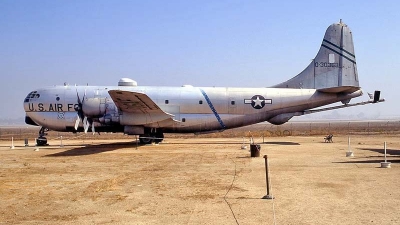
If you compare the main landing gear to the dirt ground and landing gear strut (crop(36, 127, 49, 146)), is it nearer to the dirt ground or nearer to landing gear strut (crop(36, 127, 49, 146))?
landing gear strut (crop(36, 127, 49, 146))

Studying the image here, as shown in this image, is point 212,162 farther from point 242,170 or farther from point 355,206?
point 355,206

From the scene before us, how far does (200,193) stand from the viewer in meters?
10.5

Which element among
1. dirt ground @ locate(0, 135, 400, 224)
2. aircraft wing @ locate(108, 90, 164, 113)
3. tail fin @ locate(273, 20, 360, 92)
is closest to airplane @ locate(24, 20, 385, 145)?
tail fin @ locate(273, 20, 360, 92)

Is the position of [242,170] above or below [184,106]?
below

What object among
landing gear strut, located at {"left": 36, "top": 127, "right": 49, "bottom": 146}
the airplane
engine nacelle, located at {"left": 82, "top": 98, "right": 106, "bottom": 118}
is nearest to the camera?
engine nacelle, located at {"left": 82, "top": 98, "right": 106, "bottom": 118}

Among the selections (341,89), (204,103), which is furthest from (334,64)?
(204,103)

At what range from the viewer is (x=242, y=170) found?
15.0 m

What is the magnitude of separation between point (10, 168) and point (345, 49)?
24757 millimetres

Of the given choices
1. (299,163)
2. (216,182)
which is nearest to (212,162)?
(299,163)

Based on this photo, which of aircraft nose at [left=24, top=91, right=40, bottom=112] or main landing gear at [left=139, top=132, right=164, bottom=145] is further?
aircraft nose at [left=24, top=91, right=40, bottom=112]

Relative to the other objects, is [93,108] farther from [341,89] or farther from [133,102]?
[341,89]

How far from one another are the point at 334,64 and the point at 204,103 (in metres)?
10.5

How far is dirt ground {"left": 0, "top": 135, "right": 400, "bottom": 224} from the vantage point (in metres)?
7.92

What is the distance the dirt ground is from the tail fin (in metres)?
14.7
